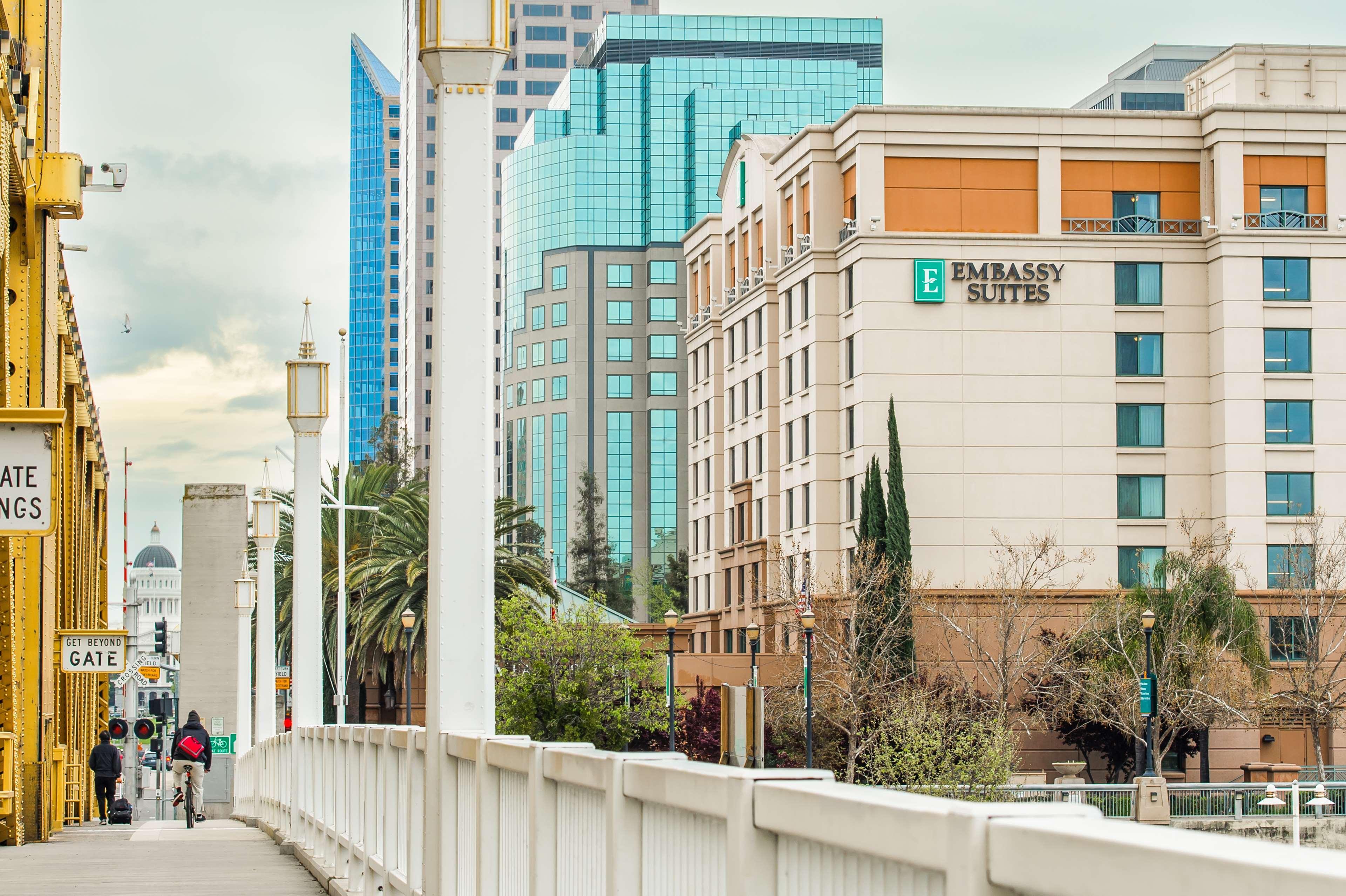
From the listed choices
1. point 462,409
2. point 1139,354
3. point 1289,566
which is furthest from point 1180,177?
point 462,409

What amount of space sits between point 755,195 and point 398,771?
7513 centimetres

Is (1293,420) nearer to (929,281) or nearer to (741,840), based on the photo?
(929,281)

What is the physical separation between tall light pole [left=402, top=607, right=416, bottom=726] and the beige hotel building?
2256cm

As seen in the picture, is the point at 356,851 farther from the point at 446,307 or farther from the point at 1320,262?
the point at 1320,262

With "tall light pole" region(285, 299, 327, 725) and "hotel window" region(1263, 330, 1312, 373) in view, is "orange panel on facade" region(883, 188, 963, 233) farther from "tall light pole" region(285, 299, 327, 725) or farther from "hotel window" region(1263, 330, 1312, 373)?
"tall light pole" region(285, 299, 327, 725)

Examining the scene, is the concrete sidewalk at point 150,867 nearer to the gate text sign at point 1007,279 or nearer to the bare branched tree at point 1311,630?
the bare branched tree at point 1311,630

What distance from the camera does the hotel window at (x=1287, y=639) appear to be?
66312 millimetres

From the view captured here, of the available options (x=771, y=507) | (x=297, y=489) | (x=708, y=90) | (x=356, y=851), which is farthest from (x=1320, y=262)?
(x=708, y=90)

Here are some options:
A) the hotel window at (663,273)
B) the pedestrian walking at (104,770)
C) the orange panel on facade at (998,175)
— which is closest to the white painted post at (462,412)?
the pedestrian walking at (104,770)

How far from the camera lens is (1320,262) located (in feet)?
232

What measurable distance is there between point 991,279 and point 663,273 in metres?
74.3

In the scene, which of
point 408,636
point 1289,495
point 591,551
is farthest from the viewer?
point 591,551

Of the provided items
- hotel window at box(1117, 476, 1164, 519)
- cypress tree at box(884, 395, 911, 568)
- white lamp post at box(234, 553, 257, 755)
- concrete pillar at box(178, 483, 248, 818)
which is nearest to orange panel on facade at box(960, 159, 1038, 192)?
cypress tree at box(884, 395, 911, 568)

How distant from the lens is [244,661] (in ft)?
151
